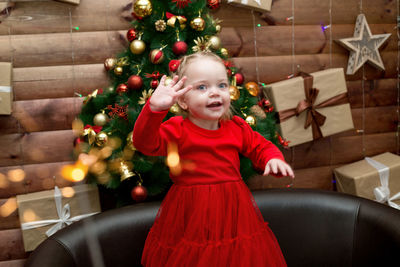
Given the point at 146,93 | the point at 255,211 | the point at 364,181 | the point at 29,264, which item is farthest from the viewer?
the point at 364,181

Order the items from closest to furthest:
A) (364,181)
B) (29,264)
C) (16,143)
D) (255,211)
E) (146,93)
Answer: (29,264)
(255,211)
(146,93)
(16,143)
(364,181)

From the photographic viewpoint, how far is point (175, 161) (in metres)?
1.02

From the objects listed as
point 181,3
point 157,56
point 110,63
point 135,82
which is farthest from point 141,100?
point 181,3

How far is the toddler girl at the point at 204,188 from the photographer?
941 mm

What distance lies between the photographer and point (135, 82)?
1.38m

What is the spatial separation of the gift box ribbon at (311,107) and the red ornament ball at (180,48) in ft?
1.97

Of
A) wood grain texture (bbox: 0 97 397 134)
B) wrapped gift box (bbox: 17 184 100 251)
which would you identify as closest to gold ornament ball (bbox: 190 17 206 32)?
wood grain texture (bbox: 0 97 397 134)

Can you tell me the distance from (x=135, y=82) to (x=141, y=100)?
0.08m

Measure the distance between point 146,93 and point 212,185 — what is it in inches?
22.2

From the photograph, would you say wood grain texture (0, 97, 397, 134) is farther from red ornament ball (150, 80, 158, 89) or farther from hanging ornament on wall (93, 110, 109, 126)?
red ornament ball (150, 80, 158, 89)

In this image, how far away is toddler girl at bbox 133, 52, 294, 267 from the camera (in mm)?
941

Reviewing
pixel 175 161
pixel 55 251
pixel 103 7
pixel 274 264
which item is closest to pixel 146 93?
pixel 175 161

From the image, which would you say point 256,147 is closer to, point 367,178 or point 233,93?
point 233,93

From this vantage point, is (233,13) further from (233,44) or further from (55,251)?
(55,251)
